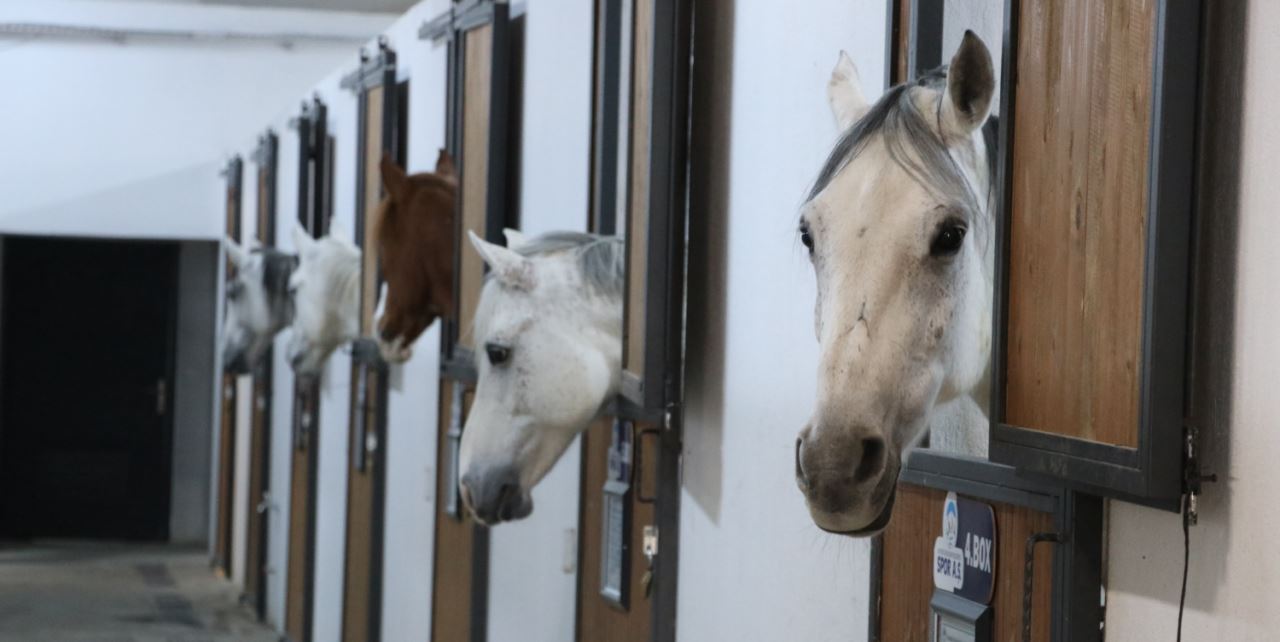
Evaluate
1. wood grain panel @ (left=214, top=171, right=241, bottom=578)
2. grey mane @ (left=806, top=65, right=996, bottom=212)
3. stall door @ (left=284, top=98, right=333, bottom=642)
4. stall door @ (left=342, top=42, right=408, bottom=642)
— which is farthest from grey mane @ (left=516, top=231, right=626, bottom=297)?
wood grain panel @ (left=214, top=171, right=241, bottom=578)

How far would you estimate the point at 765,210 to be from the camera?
249 cm

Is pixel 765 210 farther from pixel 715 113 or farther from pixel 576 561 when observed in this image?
pixel 576 561

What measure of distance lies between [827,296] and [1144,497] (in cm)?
38

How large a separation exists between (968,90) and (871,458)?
384 millimetres

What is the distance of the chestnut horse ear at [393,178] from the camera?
4.33 m

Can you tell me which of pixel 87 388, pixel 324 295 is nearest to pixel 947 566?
pixel 324 295

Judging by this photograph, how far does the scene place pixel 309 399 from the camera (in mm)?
7453

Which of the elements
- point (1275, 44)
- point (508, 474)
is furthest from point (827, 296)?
point (508, 474)

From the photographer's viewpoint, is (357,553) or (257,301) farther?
(257,301)

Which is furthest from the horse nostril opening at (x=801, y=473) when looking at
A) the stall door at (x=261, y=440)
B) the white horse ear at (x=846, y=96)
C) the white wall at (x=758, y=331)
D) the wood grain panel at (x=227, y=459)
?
the wood grain panel at (x=227, y=459)

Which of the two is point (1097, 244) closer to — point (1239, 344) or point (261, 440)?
point (1239, 344)

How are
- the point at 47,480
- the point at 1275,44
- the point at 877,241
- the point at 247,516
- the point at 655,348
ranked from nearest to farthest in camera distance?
the point at 1275,44 → the point at 877,241 → the point at 655,348 → the point at 247,516 → the point at 47,480

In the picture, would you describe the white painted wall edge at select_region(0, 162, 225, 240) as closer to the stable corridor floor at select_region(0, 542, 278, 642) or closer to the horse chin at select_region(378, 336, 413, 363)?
the stable corridor floor at select_region(0, 542, 278, 642)

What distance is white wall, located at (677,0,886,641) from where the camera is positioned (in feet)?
7.46
